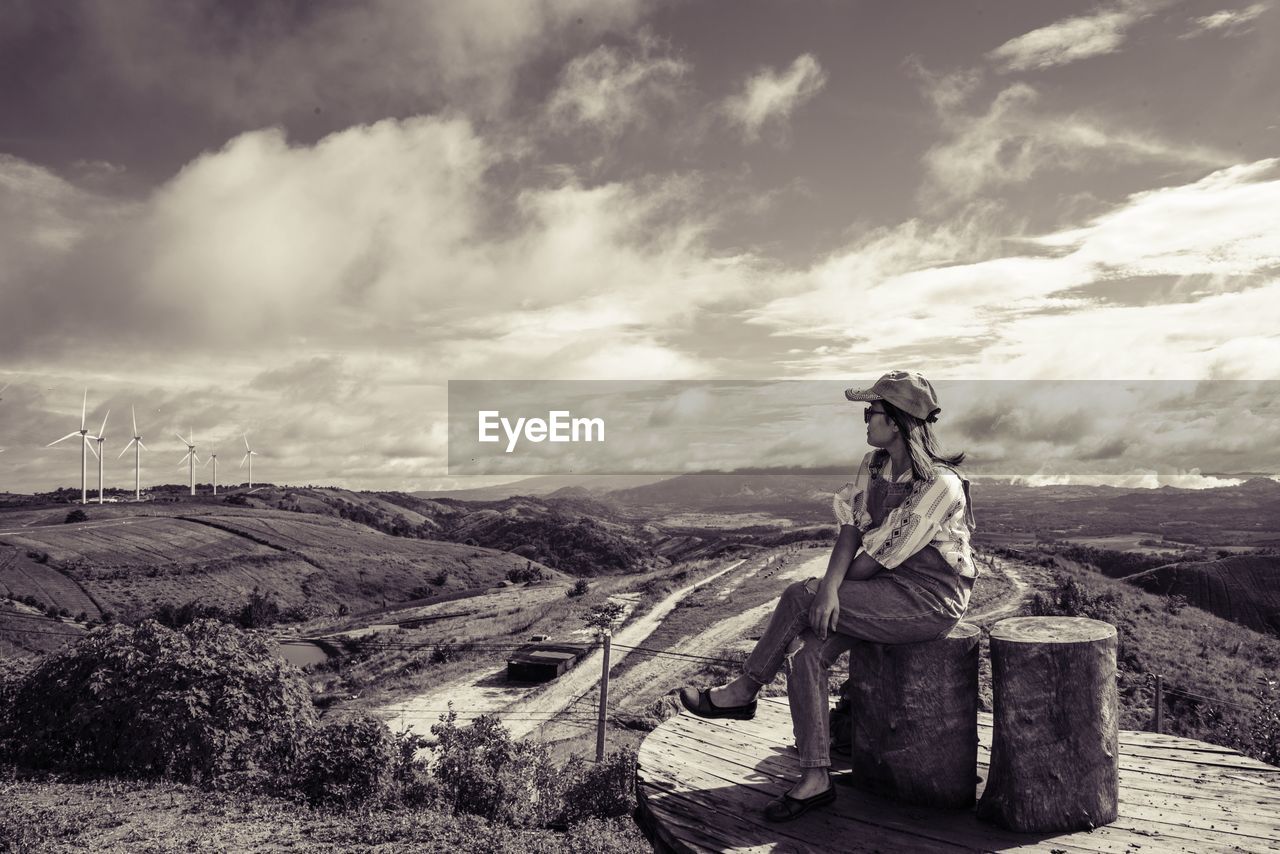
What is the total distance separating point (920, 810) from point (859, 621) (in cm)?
114

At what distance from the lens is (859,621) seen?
440 cm

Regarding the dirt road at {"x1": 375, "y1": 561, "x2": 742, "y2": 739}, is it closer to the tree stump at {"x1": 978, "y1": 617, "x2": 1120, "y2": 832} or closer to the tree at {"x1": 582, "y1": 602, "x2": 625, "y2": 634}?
the tree at {"x1": 582, "y1": 602, "x2": 625, "y2": 634}

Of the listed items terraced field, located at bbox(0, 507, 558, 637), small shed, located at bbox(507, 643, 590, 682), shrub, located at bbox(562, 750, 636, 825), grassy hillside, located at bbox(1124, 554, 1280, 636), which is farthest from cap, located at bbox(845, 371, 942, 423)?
terraced field, located at bbox(0, 507, 558, 637)

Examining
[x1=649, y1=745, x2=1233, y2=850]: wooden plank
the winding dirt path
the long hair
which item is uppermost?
the long hair

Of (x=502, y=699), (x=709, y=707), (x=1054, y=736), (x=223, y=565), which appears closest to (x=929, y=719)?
(x=1054, y=736)

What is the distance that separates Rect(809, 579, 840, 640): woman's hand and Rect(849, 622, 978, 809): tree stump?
42 centimetres

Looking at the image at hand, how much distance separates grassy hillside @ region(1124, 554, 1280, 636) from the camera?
48.8 metres

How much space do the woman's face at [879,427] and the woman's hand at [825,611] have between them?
36.6 inches

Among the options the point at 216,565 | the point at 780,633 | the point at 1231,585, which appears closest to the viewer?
the point at 780,633

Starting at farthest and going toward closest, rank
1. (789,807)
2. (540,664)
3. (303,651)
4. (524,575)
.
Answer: (524,575) < (303,651) < (540,664) < (789,807)

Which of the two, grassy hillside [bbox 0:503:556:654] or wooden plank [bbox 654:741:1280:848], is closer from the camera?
wooden plank [bbox 654:741:1280:848]

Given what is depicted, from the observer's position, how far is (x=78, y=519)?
112688mm

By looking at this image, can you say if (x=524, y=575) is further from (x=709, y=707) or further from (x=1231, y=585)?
(x=709, y=707)

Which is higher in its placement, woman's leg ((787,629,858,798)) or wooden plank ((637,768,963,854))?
woman's leg ((787,629,858,798))
